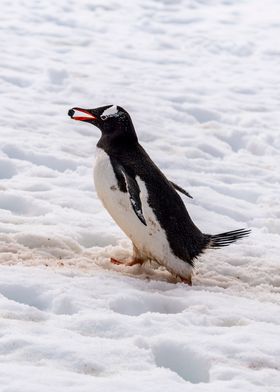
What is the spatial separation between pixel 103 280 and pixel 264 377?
1.14 metres

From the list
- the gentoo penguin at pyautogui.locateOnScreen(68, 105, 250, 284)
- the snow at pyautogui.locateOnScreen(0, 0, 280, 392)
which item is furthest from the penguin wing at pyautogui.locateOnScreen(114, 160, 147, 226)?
the snow at pyautogui.locateOnScreen(0, 0, 280, 392)

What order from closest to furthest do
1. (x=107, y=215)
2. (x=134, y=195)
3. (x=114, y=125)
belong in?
(x=134, y=195) → (x=114, y=125) → (x=107, y=215)

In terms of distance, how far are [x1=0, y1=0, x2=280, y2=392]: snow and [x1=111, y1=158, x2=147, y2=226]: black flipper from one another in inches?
13.9

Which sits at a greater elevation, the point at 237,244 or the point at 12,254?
the point at 237,244

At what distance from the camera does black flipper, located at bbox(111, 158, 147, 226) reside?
3.84 metres

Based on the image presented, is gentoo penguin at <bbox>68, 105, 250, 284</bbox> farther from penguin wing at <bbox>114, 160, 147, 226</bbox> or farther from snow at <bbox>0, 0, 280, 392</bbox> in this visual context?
snow at <bbox>0, 0, 280, 392</bbox>

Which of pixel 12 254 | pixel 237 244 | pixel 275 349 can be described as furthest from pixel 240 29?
pixel 275 349

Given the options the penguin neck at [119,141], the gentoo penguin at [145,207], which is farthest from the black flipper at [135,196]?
the penguin neck at [119,141]

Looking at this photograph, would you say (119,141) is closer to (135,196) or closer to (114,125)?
(114,125)

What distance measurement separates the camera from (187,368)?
2.91 m

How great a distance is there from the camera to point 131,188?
3842 mm

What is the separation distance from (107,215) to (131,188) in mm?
1190

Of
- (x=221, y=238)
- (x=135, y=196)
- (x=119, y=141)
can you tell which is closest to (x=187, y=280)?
(x=221, y=238)

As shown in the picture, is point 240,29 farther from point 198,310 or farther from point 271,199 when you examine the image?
point 198,310
